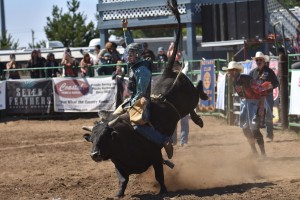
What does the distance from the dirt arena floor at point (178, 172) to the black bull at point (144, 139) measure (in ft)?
1.15

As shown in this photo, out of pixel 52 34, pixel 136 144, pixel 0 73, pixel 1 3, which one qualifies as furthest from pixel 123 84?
pixel 1 3

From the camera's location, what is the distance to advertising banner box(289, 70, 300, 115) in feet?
46.9

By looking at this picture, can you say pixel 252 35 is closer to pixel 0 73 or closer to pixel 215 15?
pixel 215 15

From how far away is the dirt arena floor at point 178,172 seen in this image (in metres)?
8.71

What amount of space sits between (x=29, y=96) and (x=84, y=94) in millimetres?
1841

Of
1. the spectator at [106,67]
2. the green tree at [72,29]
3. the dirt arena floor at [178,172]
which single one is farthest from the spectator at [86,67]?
the green tree at [72,29]

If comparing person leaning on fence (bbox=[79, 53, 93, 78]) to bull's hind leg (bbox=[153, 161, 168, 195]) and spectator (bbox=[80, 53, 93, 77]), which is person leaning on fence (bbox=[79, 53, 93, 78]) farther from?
bull's hind leg (bbox=[153, 161, 168, 195])

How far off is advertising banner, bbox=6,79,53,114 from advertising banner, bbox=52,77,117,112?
0.30 m

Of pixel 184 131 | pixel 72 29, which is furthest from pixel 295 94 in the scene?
pixel 72 29

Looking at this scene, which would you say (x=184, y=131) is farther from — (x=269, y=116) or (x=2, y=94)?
(x=2, y=94)

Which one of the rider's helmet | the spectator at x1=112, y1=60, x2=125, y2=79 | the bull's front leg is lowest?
the bull's front leg

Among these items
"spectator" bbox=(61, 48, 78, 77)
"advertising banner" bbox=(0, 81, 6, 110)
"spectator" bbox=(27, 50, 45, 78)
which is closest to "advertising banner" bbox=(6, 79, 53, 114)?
"advertising banner" bbox=(0, 81, 6, 110)

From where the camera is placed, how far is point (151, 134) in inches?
339

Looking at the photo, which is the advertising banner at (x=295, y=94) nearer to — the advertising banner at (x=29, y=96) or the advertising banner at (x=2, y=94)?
the advertising banner at (x=29, y=96)
